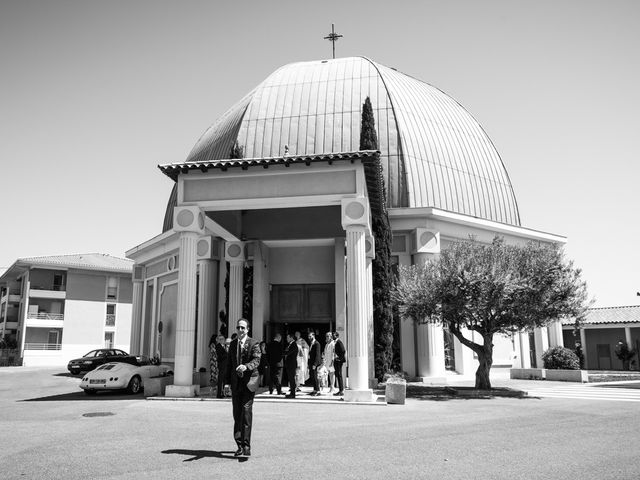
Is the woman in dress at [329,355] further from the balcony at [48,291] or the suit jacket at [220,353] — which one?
the balcony at [48,291]

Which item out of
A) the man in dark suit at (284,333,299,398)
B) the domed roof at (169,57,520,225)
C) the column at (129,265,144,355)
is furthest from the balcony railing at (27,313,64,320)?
the man in dark suit at (284,333,299,398)

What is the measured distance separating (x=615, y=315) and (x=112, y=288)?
4454 centimetres

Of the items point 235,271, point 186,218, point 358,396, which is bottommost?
point 358,396

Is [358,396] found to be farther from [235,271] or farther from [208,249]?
[208,249]

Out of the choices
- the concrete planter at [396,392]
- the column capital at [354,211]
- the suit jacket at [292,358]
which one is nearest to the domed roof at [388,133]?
the column capital at [354,211]

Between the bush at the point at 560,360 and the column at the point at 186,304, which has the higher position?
the column at the point at 186,304

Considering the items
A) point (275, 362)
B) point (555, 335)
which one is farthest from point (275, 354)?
point (555, 335)

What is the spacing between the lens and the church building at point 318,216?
1467 centimetres

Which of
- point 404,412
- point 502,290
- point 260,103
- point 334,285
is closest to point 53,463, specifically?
point 404,412

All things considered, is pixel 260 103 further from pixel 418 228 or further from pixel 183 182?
pixel 183 182

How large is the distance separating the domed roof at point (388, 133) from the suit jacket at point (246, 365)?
1645cm

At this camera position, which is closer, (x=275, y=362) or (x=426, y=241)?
(x=275, y=362)

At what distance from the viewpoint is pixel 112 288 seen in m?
51.6

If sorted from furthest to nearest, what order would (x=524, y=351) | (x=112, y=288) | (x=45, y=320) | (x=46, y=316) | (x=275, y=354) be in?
1. (x=112, y=288)
2. (x=46, y=316)
3. (x=45, y=320)
4. (x=524, y=351)
5. (x=275, y=354)
